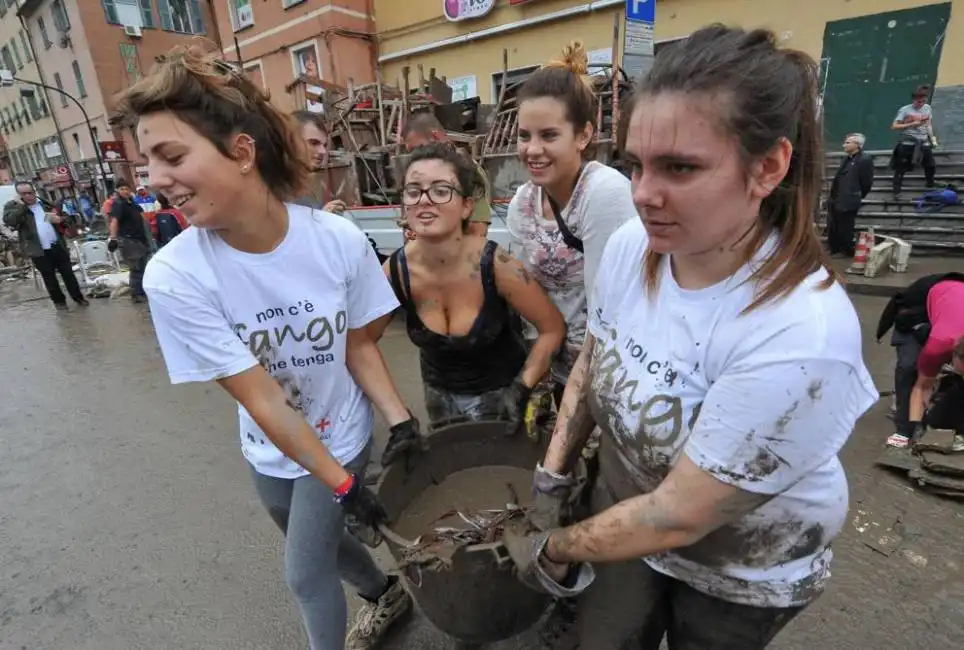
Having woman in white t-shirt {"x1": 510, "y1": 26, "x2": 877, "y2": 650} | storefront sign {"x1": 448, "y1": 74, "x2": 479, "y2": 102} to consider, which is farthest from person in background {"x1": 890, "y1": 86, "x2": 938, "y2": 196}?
storefront sign {"x1": 448, "y1": 74, "x2": 479, "y2": 102}

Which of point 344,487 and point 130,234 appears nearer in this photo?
point 344,487

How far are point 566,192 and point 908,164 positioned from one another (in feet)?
30.1

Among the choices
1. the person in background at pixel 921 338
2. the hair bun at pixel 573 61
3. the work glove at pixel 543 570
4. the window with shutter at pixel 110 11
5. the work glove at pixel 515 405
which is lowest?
the person in background at pixel 921 338

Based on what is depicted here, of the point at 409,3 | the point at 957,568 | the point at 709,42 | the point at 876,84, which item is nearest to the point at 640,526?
the point at 709,42

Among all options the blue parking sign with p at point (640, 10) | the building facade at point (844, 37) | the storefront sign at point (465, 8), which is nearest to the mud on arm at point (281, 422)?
the blue parking sign with p at point (640, 10)

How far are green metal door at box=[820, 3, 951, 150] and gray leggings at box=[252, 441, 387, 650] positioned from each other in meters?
10.6

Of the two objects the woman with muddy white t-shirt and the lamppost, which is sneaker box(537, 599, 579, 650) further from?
the lamppost

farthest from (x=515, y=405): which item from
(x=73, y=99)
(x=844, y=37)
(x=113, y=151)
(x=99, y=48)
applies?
(x=99, y=48)

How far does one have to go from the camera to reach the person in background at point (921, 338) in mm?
2930

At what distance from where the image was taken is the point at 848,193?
24.0ft

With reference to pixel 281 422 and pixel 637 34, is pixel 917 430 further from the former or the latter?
pixel 637 34

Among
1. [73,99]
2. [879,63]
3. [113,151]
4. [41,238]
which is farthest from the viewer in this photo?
[113,151]

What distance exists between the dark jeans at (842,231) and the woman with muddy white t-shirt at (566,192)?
7004 millimetres

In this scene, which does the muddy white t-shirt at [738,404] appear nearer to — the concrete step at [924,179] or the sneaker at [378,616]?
the sneaker at [378,616]
